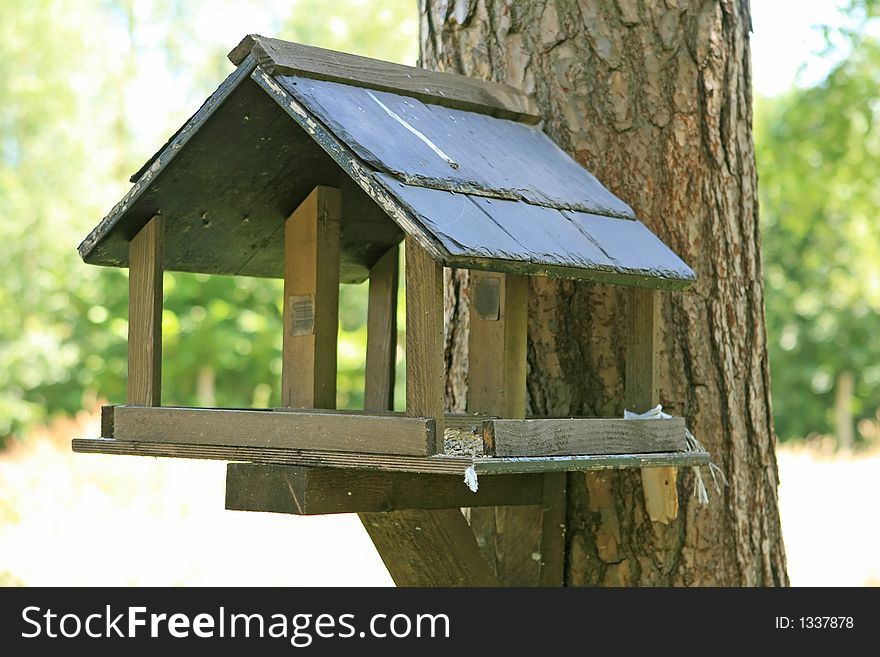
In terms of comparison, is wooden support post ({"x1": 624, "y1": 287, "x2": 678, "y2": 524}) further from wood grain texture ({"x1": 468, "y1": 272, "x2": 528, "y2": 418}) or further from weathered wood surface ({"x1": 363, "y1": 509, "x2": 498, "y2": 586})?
weathered wood surface ({"x1": 363, "y1": 509, "x2": 498, "y2": 586})

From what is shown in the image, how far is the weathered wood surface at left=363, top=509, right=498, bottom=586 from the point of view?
264 centimetres

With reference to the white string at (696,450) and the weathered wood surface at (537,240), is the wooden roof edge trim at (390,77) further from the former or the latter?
the white string at (696,450)

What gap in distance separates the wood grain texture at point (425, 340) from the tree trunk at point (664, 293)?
0.86 metres

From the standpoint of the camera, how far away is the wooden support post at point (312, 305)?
254 centimetres

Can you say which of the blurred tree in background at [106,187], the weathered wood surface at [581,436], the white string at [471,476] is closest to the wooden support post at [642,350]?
the weathered wood surface at [581,436]

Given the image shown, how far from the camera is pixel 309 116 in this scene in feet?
7.30

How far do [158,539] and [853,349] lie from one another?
16.9 m

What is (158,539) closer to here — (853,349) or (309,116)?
(309,116)

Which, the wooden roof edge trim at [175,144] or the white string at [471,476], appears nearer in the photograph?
the white string at [471,476]

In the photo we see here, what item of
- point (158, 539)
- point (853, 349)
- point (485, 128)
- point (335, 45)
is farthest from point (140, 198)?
point (853, 349)
